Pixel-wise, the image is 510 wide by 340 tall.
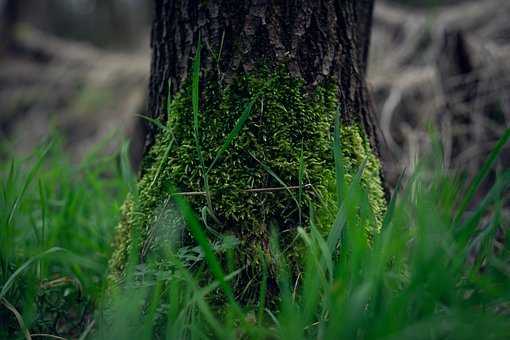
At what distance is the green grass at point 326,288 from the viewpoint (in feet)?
2.75

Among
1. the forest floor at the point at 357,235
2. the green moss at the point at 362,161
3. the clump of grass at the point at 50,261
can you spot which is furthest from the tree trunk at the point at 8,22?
the green moss at the point at 362,161

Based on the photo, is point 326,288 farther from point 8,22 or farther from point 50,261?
point 8,22

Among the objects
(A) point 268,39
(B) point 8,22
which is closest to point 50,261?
(A) point 268,39

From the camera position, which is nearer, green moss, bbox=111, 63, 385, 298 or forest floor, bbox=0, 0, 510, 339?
forest floor, bbox=0, 0, 510, 339

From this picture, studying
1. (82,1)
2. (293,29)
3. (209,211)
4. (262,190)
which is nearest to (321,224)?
(262,190)

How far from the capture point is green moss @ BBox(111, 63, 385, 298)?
1.21 m

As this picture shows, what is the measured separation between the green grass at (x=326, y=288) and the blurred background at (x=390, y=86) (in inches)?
14.0

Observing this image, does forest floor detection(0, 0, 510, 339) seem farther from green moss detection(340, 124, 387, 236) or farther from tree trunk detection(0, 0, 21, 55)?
tree trunk detection(0, 0, 21, 55)

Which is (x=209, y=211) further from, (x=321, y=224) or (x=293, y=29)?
(x=293, y=29)

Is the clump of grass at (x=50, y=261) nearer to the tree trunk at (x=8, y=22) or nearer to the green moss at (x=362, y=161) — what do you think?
the green moss at (x=362, y=161)

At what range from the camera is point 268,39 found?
128cm

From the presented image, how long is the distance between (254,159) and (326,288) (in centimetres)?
44

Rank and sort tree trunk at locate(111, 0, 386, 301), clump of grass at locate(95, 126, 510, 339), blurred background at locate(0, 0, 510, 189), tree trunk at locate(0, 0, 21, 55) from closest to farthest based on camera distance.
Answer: clump of grass at locate(95, 126, 510, 339), tree trunk at locate(111, 0, 386, 301), blurred background at locate(0, 0, 510, 189), tree trunk at locate(0, 0, 21, 55)

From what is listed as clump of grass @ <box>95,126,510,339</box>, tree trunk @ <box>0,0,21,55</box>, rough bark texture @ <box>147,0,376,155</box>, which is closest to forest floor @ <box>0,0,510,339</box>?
clump of grass @ <box>95,126,510,339</box>
